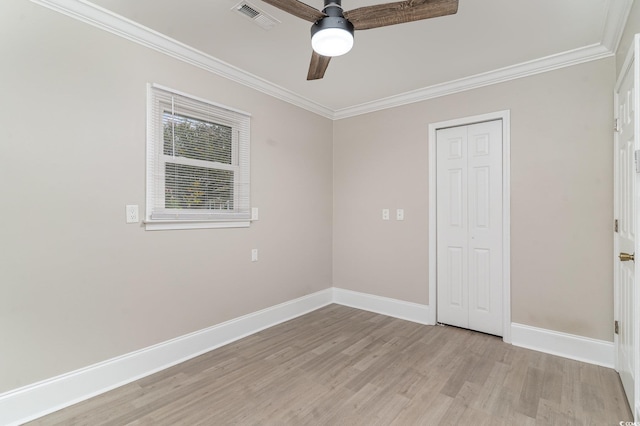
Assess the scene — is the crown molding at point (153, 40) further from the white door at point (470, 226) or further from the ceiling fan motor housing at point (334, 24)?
the white door at point (470, 226)

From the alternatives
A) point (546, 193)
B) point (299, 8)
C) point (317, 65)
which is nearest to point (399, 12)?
point (299, 8)

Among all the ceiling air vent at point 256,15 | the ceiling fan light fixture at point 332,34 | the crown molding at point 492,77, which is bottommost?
the ceiling fan light fixture at point 332,34

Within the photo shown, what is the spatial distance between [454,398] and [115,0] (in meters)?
3.53

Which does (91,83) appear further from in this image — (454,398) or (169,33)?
(454,398)

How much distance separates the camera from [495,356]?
8.84 ft

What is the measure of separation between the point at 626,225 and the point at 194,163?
330 cm

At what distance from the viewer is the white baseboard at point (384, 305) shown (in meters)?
3.53

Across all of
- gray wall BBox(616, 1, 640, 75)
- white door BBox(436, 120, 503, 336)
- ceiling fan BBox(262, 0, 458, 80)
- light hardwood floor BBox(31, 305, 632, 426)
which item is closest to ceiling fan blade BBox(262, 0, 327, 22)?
ceiling fan BBox(262, 0, 458, 80)

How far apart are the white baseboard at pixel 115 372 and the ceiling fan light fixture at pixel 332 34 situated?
252 centimetres

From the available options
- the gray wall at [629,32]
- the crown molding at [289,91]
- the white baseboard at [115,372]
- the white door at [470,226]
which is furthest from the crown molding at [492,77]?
the white baseboard at [115,372]

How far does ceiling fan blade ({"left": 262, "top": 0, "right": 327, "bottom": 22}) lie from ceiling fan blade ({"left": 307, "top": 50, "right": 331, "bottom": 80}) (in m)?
0.31

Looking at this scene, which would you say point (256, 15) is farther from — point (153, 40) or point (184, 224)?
point (184, 224)

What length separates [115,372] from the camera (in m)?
2.21

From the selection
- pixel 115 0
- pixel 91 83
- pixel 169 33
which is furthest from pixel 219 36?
pixel 91 83
